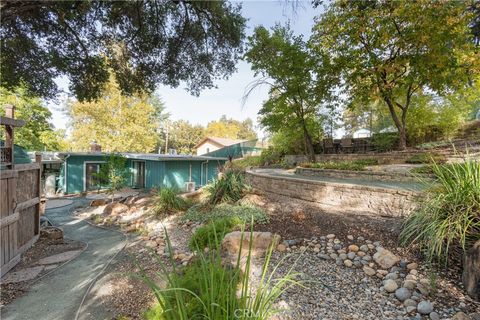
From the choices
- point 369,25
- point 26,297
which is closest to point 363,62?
point 369,25

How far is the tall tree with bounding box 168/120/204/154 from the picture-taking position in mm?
36656

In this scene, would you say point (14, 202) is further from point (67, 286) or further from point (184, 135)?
point (184, 135)

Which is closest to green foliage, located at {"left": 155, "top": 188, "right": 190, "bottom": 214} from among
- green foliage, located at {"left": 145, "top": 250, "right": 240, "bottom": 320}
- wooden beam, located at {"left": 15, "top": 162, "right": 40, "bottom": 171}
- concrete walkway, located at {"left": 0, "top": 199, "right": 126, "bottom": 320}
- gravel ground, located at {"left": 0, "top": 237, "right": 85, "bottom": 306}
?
concrete walkway, located at {"left": 0, "top": 199, "right": 126, "bottom": 320}

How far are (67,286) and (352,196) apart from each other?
17.2 feet

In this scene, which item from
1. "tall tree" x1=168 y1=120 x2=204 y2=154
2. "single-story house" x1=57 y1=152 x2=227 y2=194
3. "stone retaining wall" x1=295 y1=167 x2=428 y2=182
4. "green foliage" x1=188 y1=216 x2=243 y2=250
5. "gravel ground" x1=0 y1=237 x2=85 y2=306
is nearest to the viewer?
"gravel ground" x1=0 y1=237 x2=85 y2=306

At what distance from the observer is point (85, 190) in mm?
14344

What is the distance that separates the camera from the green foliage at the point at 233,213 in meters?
4.46

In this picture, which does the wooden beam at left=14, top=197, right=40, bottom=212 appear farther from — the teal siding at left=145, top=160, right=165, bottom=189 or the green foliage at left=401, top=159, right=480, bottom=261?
the teal siding at left=145, top=160, right=165, bottom=189

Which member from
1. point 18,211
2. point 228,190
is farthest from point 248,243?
point 18,211

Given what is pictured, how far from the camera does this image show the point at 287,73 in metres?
9.30

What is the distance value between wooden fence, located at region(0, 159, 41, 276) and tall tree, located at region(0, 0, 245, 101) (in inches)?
83.2

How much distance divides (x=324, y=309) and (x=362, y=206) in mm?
2923

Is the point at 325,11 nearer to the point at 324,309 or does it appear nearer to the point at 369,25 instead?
the point at 369,25

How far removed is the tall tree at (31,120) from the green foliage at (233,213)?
13.1 metres
